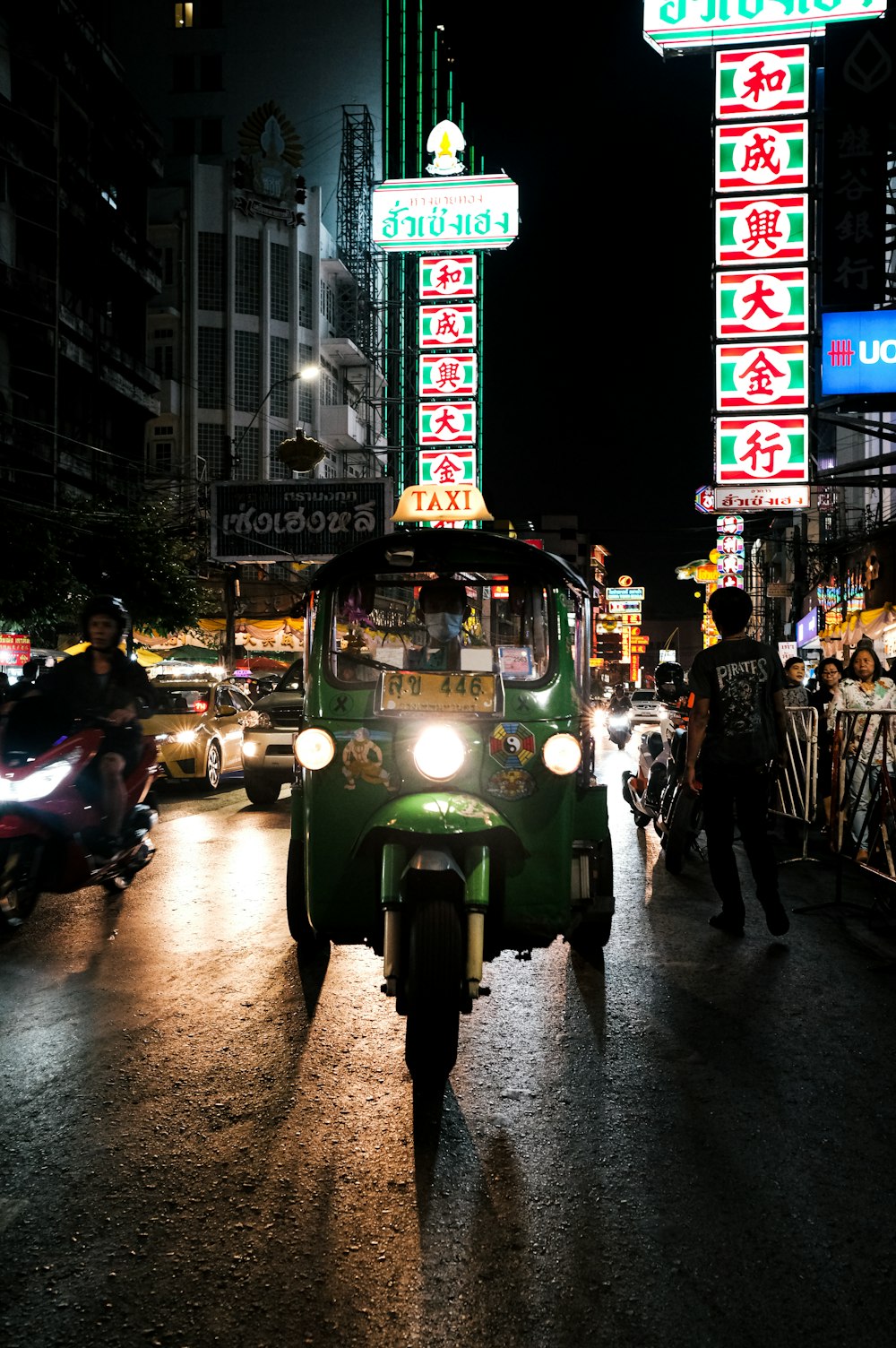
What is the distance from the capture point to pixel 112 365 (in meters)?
40.3

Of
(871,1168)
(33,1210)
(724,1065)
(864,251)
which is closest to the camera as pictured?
(33,1210)

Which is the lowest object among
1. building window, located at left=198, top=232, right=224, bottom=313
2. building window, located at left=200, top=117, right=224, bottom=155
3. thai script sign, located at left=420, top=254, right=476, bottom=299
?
thai script sign, located at left=420, top=254, right=476, bottom=299

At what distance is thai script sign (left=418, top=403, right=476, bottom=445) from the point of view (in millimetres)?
25953

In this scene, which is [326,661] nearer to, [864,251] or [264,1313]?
[264,1313]

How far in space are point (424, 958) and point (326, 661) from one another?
1.69m

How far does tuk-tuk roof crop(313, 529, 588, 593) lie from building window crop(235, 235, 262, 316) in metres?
50.1

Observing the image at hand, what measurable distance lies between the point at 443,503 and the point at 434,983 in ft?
71.5

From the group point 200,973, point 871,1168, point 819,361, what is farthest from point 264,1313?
point 819,361

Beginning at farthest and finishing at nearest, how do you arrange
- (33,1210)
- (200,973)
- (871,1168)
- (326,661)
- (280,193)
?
(280,193)
(200,973)
(326,661)
(871,1168)
(33,1210)

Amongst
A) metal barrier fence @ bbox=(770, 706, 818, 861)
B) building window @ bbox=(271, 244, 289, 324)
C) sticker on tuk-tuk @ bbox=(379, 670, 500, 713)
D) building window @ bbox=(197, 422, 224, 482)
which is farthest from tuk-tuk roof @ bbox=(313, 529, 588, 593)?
building window @ bbox=(271, 244, 289, 324)

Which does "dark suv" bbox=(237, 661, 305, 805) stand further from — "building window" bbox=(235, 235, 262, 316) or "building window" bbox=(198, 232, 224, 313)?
"building window" bbox=(235, 235, 262, 316)

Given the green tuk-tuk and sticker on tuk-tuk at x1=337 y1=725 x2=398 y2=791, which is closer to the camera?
the green tuk-tuk

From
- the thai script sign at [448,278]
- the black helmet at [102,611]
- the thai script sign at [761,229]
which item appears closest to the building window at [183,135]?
the thai script sign at [448,278]

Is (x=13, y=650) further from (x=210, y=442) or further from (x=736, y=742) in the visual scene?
(x=210, y=442)
